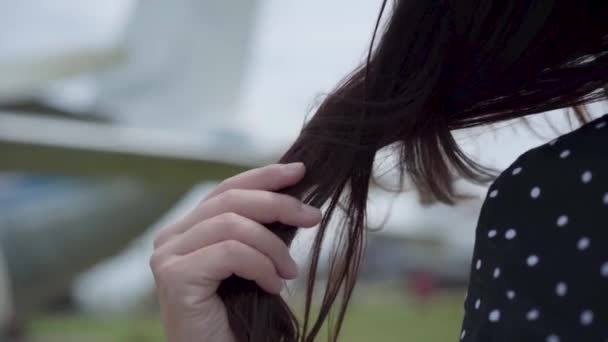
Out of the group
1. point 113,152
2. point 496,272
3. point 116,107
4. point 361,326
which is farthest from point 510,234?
point 361,326

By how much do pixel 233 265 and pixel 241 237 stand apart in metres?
0.02

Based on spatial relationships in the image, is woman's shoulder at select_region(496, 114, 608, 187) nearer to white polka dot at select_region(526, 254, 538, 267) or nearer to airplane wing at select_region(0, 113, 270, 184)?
white polka dot at select_region(526, 254, 538, 267)

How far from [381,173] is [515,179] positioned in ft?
0.40

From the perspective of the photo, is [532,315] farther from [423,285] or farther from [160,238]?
[423,285]

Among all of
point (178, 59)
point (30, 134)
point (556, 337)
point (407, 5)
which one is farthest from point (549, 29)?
point (178, 59)

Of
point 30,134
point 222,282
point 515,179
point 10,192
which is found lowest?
point 10,192

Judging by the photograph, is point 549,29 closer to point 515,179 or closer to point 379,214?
point 515,179

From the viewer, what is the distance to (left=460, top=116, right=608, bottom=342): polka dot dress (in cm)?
40

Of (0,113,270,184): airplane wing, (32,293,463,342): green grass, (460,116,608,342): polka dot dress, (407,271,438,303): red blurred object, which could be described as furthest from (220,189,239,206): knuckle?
(407,271,438,303): red blurred object

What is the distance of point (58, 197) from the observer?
5.75m

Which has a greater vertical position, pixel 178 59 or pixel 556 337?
pixel 556 337

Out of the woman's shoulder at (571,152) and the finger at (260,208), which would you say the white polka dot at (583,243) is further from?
the finger at (260,208)

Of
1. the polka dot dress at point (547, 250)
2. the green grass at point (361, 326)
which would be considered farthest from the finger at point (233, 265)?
the green grass at point (361, 326)

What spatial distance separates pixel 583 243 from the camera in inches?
16.0
